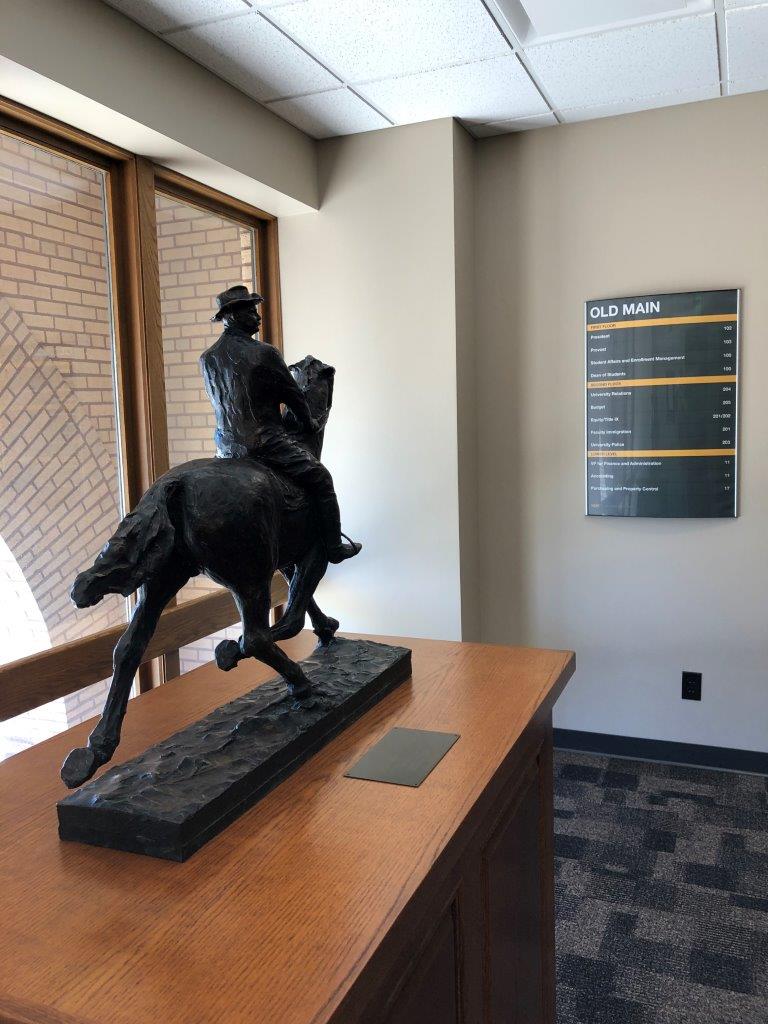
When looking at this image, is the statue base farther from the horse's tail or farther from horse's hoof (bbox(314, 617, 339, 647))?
the horse's tail

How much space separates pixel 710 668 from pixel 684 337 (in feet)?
4.47

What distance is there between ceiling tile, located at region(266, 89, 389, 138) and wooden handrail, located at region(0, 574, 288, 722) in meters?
1.87

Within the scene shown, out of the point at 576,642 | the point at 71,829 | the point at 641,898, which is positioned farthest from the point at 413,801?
the point at 576,642

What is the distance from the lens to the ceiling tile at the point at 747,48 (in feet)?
8.08

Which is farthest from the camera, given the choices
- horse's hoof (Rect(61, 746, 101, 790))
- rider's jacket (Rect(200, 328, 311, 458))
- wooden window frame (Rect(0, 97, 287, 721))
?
wooden window frame (Rect(0, 97, 287, 721))

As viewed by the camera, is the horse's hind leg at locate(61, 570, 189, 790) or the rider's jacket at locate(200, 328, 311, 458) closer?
the horse's hind leg at locate(61, 570, 189, 790)

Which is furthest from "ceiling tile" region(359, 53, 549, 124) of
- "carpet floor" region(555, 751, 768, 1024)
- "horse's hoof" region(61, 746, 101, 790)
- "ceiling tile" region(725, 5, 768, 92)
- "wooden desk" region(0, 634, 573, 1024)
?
"carpet floor" region(555, 751, 768, 1024)

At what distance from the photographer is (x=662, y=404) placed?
3277mm

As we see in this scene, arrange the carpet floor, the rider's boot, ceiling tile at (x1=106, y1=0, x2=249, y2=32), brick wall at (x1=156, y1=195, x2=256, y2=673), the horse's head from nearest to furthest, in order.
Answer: the rider's boot, the horse's head, the carpet floor, ceiling tile at (x1=106, y1=0, x2=249, y2=32), brick wall at (x1=156, y1=195, x2=256, y2=673)

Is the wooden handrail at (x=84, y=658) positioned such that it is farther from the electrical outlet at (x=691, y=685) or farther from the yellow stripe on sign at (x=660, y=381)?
the electrical outlet at (x=691, y=685)

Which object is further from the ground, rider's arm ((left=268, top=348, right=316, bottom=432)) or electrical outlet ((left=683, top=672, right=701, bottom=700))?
rider's arm ((left=268, top=348, right=316, bottom=432))

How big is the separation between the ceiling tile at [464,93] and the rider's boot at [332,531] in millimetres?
1939

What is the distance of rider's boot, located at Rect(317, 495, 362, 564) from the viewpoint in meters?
1.55

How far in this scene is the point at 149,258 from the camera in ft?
9.12
